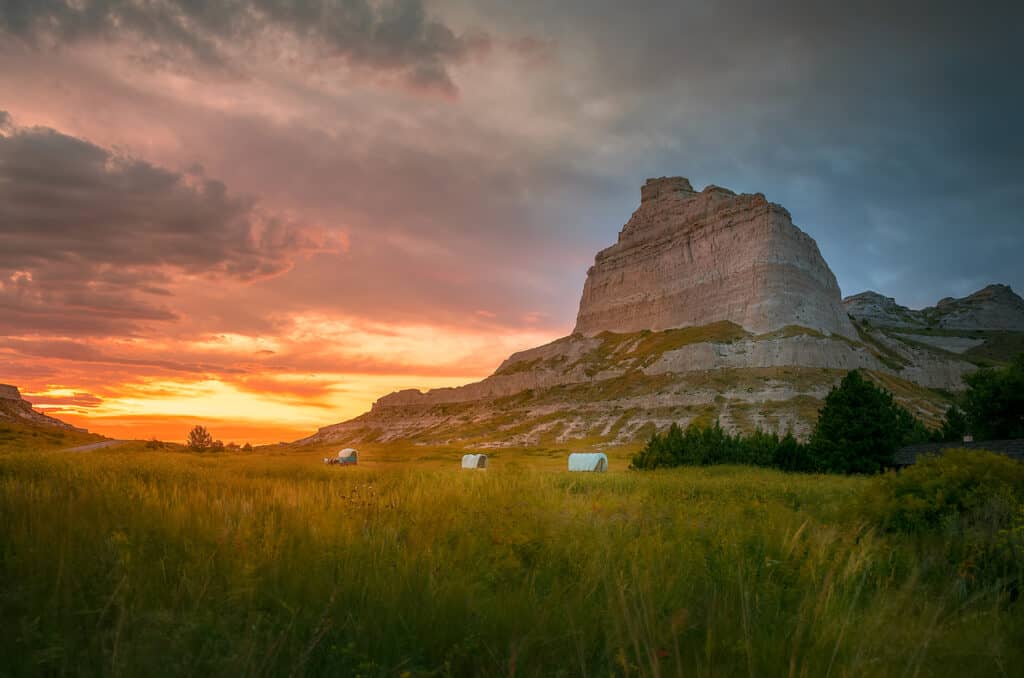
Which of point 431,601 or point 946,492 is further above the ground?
point 946,492

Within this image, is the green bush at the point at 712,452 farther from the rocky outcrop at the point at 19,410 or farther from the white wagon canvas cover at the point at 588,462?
the rocky outcrop at the point at 19,410

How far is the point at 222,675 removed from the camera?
2.55 m

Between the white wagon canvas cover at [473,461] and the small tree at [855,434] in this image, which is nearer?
the small tree at [855,434]

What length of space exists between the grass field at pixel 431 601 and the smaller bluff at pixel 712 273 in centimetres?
13388

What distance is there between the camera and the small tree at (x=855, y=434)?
1486 inches

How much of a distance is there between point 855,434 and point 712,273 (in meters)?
121

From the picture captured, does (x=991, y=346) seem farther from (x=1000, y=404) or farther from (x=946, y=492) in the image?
(x=946, y=492)

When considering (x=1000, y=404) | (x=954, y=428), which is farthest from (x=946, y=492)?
(x=954, y=428)

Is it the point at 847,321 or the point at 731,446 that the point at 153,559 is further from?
the point at 847,321

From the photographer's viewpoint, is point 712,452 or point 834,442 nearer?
point 712,452

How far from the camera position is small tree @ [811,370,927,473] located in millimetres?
37750

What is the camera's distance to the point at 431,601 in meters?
3.75

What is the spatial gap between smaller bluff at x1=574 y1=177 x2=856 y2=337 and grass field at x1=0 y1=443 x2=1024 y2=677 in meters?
134

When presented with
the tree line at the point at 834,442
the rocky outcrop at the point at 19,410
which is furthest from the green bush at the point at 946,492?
the rocky outcrop at the point at 19,410
